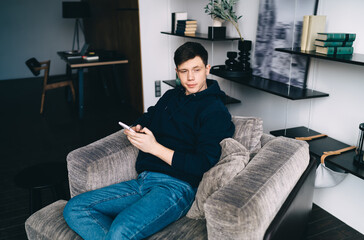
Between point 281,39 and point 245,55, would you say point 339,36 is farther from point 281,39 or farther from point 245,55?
point 245,55

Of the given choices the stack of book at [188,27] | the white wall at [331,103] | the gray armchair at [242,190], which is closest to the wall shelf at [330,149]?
the white wall at [331,103]

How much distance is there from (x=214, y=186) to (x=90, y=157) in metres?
0.74

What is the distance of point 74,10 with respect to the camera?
6094 mm

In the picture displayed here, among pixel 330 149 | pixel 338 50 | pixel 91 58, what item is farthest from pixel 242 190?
pixel 91 58

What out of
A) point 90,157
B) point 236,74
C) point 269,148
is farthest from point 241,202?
point 236,74

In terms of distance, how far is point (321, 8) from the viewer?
2.14 metres

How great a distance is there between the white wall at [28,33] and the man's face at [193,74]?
6494 millimetres

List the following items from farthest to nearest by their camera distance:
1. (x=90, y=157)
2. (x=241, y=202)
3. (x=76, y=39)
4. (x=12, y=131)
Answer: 1. (x=76, y=39)
2. (x=12, y=131)
3. (x=90, y=157)
4. (x=241, y=202)

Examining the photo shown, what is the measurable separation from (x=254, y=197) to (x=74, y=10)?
596 cm

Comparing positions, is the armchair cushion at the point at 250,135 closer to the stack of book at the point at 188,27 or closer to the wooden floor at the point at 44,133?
the wooden floor at the point at 44,133

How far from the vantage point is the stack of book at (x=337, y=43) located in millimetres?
1867

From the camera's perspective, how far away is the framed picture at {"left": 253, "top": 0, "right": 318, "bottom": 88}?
2311 millimetres

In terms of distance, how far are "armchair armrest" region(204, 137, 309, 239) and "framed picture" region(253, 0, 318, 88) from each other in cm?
105

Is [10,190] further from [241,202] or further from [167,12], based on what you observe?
[167,12]
